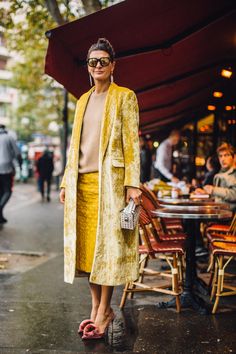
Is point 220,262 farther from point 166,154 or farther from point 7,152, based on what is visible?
point 7,152

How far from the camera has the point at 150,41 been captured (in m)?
6.70

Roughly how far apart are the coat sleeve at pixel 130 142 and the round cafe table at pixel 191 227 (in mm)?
1252

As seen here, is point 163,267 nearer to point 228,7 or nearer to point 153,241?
point 153,241

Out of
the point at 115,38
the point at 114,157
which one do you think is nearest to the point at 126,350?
the point at 114,157

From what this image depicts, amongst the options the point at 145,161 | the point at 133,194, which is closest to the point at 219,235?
the point at 133,194

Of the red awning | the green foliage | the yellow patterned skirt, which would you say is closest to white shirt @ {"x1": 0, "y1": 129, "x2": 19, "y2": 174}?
the green foliage

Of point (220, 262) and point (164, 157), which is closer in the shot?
point (220, 262)

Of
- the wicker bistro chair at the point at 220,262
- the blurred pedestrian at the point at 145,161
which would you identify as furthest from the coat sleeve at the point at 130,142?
the blurred pedestrian at the point at 145,161

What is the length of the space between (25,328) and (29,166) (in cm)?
3006

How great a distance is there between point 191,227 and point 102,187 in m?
1.87

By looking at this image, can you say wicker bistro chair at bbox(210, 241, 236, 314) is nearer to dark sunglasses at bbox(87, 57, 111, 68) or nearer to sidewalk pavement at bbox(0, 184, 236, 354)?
sidewalk pavement at bbox(0, 184, 236, 354)

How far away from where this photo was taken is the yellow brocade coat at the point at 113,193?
465 cm

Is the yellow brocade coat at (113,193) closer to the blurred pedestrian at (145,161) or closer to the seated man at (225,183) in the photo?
the seated man at (225,183)

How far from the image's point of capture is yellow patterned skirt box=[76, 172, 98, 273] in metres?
4.77
